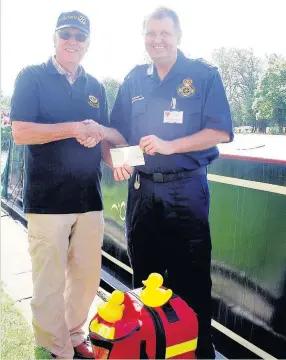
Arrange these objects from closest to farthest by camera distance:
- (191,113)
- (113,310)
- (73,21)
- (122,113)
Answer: (113,310) < (191,113) < (73,21) < (122,113)

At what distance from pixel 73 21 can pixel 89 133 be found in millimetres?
656

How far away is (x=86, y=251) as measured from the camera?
8.16 ft

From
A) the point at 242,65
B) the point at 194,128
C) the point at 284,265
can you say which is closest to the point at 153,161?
the point at 194,128

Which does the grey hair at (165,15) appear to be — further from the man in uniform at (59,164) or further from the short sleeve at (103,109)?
the short sleeve at (103,109)

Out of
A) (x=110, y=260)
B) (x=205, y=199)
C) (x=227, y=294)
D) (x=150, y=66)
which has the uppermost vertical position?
(x=150, y=66)

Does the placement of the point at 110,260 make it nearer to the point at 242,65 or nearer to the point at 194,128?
the point at 194,128

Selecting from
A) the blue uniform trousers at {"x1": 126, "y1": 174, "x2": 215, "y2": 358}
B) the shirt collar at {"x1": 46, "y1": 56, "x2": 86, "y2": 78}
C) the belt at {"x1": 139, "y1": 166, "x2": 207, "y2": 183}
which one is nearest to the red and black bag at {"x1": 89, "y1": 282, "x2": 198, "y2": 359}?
the blue uniform trousers at {"x1": 126, "y1": 174, "x2": 215, "y2": 358}

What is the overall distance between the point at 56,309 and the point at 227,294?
1.12m

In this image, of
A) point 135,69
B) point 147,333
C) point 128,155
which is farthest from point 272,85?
point 147,333

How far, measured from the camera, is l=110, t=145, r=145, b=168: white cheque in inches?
80.1

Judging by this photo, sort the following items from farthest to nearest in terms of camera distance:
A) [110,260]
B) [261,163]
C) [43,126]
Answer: [110,260] → [261,163] → [43,126]

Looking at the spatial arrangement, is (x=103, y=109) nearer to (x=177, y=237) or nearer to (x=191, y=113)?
(x=191, y=113)

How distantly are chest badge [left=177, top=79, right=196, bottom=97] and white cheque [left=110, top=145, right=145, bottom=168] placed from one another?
1.34ft

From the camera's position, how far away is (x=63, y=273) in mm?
2365
